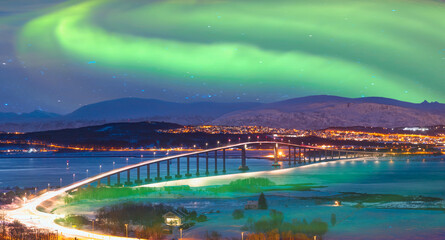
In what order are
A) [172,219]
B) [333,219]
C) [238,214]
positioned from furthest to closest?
[238,214] < [333,219] < [172,219]

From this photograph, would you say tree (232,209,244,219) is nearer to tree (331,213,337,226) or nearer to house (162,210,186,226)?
house (162,210,186,226)

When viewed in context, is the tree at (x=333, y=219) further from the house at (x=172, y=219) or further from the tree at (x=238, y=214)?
the house at (x=172, y=219)

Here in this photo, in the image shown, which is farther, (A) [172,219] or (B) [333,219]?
(B) [333,219]

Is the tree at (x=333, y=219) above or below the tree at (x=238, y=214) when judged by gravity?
below

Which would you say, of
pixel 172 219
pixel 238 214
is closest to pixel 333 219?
pixel 238 214

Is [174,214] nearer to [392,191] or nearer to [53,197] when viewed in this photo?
[53,197]

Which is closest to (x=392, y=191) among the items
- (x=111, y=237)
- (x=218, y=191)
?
(x=218, y=191)

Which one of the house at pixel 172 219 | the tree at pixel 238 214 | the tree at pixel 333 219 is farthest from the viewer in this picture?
the tree at pixel 238 214

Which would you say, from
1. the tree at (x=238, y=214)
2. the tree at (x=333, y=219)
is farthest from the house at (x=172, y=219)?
the tree at (x=333, y=219)

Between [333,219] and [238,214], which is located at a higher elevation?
[238,214]

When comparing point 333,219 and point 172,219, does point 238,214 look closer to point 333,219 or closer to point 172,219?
point 172,219

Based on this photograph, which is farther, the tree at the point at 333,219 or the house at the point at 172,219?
the tree at the point at 333,219

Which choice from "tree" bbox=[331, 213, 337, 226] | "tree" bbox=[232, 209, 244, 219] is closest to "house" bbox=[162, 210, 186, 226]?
"tree" bbox=[232, 209, 244, 219]
